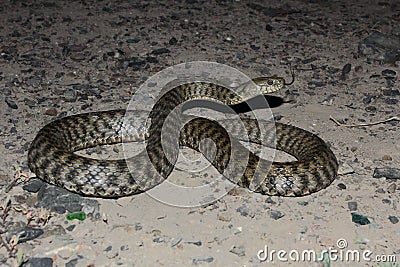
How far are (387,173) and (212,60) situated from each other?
432 centimetres

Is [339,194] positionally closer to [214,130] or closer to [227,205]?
[227,205]

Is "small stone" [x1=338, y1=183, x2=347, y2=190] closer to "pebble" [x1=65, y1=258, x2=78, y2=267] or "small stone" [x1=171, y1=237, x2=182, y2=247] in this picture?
"small stone" [x1=171, y1=237, x2=182, y2=247]

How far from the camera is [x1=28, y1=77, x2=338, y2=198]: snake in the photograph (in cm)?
750

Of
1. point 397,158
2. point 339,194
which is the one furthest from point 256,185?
point 397,158

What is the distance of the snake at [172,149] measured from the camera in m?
7.50

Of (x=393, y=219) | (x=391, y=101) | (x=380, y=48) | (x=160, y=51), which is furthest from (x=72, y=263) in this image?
(x=380, y=48)

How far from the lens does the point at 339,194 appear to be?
7.57m

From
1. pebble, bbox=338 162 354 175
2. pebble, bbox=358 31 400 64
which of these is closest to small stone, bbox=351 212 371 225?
pebble, bbox=338 162 354 175

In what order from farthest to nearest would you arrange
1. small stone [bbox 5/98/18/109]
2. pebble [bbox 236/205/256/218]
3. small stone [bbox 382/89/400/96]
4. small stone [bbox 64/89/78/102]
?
1. small stone [bbox 382/89/400/96]
2. small stone [bbox 64/89/78/102]
3. small stone [bbox 5/98/18/109]
4. pebble [bbox 236/205/256/218]

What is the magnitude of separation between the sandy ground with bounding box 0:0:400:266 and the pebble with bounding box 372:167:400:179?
0.23 ft

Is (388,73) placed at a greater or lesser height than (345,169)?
greater
